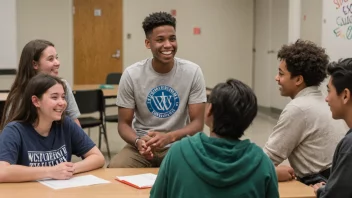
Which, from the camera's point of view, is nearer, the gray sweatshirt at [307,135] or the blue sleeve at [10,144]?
the blue sleeve at [10,144]

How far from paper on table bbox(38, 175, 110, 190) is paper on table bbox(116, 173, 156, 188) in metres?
0.09

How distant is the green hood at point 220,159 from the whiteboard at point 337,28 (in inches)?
118

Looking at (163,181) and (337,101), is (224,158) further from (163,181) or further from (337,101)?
(337,101)

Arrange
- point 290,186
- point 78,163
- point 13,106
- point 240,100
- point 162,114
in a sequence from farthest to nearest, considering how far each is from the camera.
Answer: point 162,114, point 13,106, point 78,163, point 290,186, point 240,100

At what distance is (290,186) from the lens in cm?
209

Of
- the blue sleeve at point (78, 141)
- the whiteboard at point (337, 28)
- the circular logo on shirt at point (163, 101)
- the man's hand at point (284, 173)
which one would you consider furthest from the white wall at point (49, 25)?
the man's hand at point (284, 173)

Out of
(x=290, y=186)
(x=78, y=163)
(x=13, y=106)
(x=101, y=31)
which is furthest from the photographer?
(x=101, y=31)

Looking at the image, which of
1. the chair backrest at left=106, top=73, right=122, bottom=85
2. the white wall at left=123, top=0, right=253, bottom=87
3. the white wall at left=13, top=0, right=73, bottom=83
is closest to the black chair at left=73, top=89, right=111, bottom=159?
the chair backrest at left=106, top=73, right=122, bottom=85

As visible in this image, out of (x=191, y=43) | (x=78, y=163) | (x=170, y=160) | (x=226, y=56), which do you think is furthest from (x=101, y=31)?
(x=170, y=160)

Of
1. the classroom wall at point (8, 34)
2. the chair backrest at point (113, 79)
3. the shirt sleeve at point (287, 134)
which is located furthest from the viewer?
the classroom wall at point (8, 34)

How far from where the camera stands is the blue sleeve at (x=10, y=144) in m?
2.13

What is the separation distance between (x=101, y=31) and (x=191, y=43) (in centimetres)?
190

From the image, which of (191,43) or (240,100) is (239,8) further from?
(240,100)

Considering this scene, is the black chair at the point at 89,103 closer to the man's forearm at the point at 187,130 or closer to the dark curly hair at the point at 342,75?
the man's forearm at the point at 187,130
